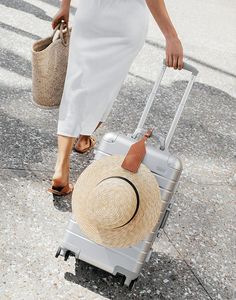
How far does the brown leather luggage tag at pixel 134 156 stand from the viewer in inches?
93.2

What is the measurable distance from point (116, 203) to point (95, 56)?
1.02 metres

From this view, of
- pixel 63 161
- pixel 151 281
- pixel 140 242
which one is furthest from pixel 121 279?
pixel 63 161

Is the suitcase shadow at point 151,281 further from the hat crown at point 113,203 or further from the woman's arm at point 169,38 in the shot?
the woman's arm at point 169,38

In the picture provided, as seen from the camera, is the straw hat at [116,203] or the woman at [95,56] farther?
the woman at [95,56]


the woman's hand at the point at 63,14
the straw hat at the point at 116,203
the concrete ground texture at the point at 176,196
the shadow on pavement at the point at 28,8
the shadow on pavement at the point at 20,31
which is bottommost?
the shadow on pavement at the point at 28,8

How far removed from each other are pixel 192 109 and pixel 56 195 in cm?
242

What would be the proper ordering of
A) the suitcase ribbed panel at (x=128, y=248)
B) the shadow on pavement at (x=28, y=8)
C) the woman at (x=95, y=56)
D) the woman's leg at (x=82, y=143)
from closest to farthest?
the suitcase ribbed panel at (x=128, y=248) → the woman at (x=95, y=56) → the woman's leg at (x=82, y=143) → the shadow on pavement at (x=28, y=8)

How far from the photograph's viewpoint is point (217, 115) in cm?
539

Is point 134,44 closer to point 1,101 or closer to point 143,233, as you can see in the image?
point 143,233

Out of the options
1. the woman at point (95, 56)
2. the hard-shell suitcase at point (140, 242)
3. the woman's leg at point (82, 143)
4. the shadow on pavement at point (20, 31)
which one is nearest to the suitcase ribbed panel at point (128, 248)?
the hard-shell suitcase at point (140, 242)

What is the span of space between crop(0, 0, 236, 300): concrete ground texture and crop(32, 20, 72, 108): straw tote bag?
45 centimetres

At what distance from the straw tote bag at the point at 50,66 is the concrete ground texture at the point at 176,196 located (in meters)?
0.45

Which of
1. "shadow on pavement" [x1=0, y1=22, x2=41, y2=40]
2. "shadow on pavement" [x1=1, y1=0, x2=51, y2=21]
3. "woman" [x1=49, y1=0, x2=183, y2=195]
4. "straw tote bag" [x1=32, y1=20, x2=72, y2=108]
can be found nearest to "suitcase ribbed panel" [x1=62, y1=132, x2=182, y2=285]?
"woman" [x1=49, y1=0, x2=183, y2=195]

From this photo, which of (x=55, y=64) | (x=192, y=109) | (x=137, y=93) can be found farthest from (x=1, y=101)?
(x=192, y=109)
